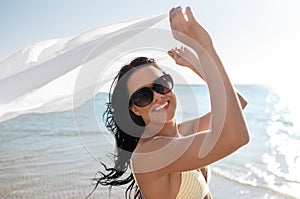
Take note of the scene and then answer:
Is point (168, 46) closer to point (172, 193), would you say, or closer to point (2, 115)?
point (172, 193)

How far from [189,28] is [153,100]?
0.72 metres

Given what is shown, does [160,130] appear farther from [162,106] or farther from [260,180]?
[260,180]

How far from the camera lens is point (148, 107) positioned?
8.05 ft

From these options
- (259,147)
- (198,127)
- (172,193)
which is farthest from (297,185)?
(172,193)

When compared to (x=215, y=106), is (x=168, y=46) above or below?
above

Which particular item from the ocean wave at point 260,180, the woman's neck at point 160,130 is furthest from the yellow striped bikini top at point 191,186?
the ocean wave at point 260,180

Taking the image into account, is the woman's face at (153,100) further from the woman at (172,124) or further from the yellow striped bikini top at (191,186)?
the yellow striped bikini top at (191,186)

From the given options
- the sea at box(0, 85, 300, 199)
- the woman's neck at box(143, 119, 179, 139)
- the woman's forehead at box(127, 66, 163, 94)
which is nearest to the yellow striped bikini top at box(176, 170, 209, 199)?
the woman's neck at box(143, 119, 179, 139)

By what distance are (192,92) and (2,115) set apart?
50.1 inches

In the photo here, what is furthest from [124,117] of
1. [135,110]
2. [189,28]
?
[189,28]

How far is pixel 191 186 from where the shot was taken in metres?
2.48

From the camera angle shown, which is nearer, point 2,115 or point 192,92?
point 2,115

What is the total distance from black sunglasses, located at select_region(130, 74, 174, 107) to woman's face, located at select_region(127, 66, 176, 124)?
0.02m

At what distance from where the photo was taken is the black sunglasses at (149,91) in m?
2.41
